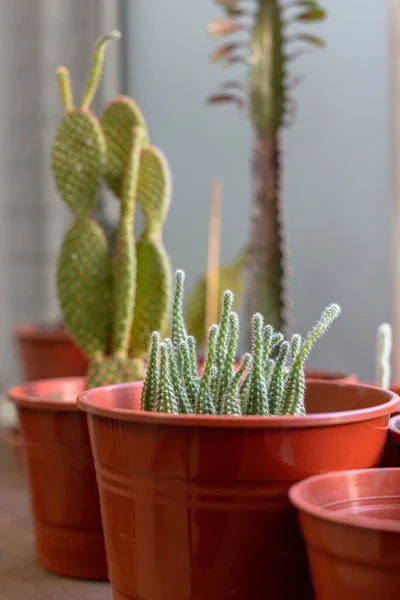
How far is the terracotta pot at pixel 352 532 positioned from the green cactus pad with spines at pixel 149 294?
0.52 meters

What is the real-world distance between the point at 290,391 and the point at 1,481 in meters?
0.94

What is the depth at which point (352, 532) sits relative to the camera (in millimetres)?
603

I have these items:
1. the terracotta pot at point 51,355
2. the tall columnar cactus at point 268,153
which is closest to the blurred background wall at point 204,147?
the tall columnar cactus at point 268,153

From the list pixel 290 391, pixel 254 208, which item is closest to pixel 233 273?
pixel 254 208

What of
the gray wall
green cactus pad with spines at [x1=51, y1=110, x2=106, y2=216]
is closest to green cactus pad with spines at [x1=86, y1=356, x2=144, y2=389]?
green cactus pad with spines at [x1=51, y1=110, x2=106, y2=216]

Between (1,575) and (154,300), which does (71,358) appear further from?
(1,575)

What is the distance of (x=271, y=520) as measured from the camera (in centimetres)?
→ 73

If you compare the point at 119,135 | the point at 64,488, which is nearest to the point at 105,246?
the point at 119,135

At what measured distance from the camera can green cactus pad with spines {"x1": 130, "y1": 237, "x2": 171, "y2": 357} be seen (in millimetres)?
1181

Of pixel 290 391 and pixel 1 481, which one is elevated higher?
pixel 290 391

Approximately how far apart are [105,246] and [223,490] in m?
0.52

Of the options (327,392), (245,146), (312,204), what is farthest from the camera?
(245,146)

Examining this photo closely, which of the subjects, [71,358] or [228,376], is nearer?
[228,376]

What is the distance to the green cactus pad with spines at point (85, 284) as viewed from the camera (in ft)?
3.76
